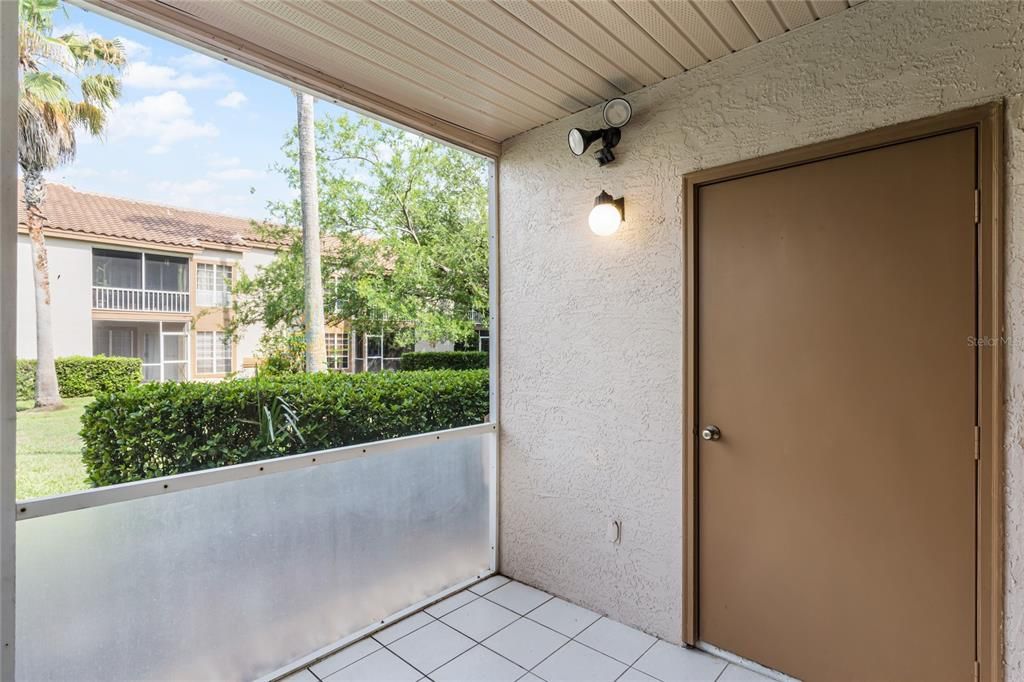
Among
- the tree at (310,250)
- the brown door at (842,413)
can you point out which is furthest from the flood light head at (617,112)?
the tree at (310,250)

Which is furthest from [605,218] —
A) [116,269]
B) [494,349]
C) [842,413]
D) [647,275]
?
[116,269]

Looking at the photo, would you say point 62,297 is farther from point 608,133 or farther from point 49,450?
point 608,133

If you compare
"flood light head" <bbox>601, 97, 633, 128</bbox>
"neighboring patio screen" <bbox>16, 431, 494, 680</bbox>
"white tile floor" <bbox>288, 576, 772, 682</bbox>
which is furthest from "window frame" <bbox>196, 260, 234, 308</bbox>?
"flood light head" <bbox>601, 97, 633, 128</bbox>

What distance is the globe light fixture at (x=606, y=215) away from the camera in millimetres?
2379

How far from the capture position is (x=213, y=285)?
203cm

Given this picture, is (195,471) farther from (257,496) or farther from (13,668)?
(13,668)

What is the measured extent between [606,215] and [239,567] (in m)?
2.20

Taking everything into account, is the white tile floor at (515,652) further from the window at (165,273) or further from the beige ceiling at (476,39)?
the beige ceiling at (476,39)

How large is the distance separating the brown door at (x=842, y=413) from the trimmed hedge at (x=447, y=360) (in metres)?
1.35

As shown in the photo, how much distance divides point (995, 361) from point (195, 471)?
2.80 metres

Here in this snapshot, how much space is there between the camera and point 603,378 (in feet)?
8.36

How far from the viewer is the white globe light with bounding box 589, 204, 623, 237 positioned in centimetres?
238

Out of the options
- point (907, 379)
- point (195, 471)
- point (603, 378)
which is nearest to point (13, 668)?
point (195, 471)

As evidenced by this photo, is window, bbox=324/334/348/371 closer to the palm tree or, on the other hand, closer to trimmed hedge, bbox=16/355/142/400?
trimmed hedge, bbox=16/355/142/400
